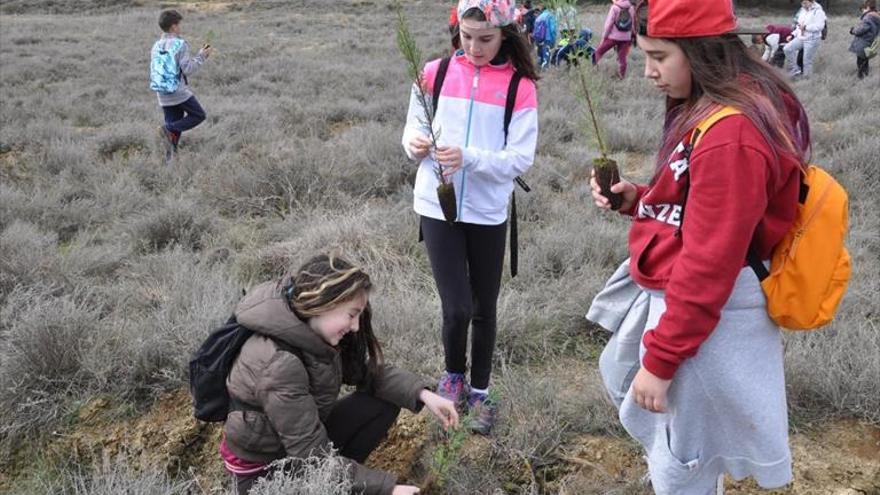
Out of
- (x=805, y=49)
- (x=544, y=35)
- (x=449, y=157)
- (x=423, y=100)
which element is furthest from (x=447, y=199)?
(x=805, y=49)

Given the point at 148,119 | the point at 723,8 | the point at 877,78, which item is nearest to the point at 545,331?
the point at 723,8

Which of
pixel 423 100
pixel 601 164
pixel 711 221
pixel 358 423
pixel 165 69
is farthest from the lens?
pixel 165 69

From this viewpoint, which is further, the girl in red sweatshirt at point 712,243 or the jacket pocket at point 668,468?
the jacket pocket at point 668,468

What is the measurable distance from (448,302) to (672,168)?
1372 mm

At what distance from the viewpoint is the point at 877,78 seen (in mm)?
11297

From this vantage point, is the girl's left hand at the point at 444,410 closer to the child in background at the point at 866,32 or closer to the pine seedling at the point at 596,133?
the pine seedling at the point at 596,133

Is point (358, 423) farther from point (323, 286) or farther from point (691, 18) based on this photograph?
point (691, 18)

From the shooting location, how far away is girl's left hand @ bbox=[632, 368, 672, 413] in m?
1.73

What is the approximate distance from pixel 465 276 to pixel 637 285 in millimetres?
970

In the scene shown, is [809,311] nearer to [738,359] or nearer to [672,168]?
[738,359]

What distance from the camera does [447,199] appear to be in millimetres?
2623

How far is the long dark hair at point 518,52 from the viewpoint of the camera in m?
2.79

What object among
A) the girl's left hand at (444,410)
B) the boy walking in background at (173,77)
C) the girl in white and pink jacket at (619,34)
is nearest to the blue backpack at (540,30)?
the girl in white and pink jacket at (619,34)

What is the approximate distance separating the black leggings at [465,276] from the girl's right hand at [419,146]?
0.27 meters
